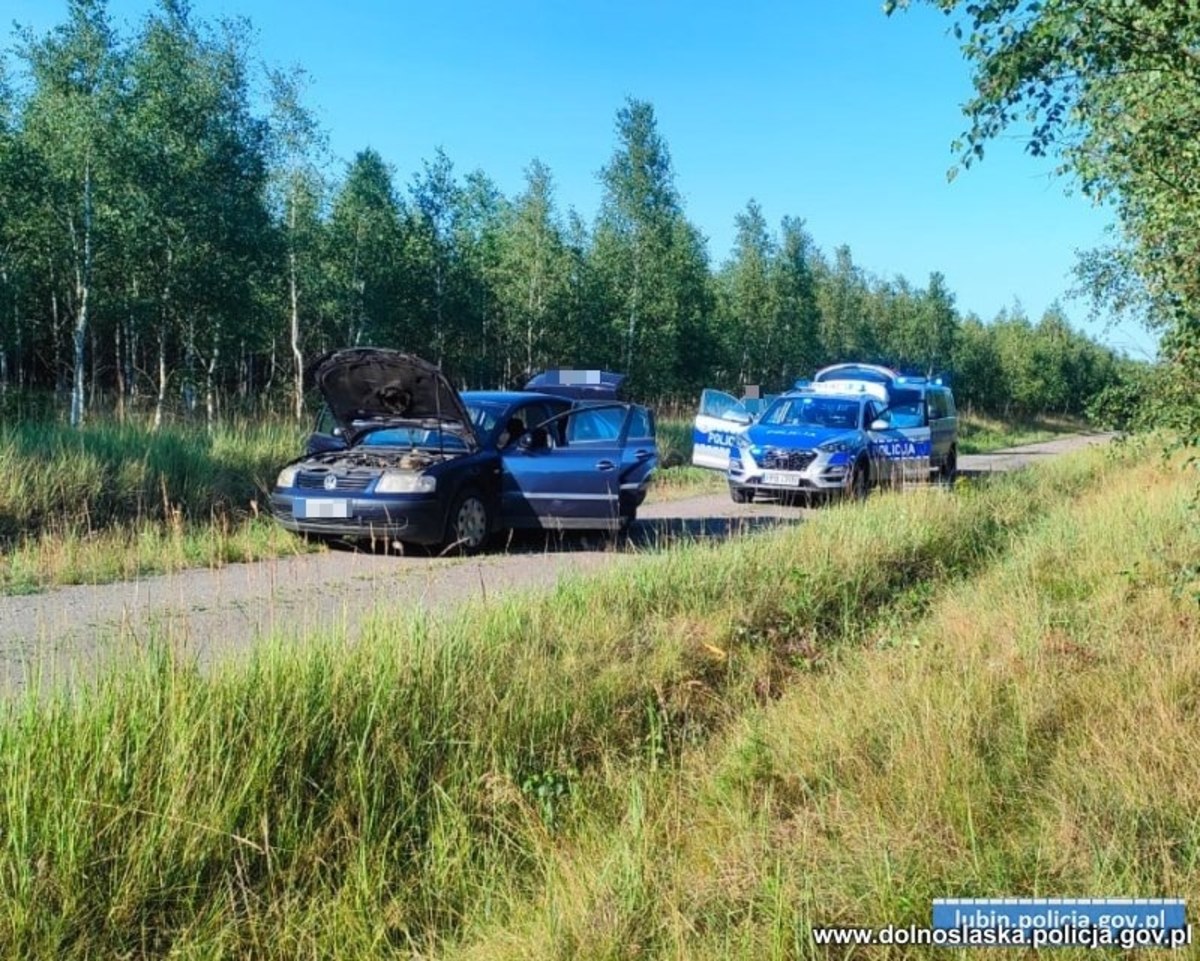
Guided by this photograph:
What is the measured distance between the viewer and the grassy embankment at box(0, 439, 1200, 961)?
289cm

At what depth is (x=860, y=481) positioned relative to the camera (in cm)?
1512

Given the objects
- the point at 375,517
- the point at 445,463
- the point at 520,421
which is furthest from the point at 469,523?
the point at 520,421

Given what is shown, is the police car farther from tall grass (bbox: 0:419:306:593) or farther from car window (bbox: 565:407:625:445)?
tall grass (bbox: 0:419:306:593)

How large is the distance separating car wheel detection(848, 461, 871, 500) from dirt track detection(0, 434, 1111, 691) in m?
3.04

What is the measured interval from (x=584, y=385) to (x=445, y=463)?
5377 millimetres

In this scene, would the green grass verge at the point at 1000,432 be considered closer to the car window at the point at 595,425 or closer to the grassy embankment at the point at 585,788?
the car window at the point at 595,425

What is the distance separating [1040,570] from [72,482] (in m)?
10.2

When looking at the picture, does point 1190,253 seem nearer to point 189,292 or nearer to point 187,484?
point 187,484

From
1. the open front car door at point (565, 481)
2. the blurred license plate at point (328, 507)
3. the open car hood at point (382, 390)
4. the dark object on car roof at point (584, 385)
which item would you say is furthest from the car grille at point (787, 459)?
the blurred license plate at point (328, 507)

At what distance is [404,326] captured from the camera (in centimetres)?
3391

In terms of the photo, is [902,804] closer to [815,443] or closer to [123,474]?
[123,474]

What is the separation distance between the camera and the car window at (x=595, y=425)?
1033cm

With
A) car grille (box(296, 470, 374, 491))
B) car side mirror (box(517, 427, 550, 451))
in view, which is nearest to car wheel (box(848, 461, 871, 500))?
car side mirror (box(517, 427, 550, 451))

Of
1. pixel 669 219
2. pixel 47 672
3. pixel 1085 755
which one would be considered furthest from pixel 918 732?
pixel 669 219
